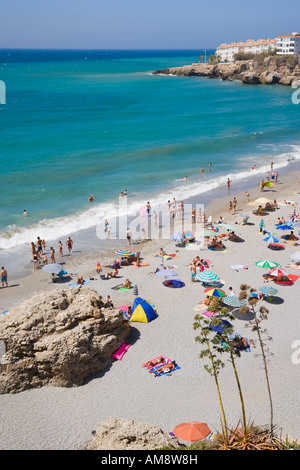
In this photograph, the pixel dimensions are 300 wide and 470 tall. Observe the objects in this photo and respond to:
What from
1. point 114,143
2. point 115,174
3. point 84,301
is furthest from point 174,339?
point 114,143

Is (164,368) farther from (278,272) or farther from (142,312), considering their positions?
(278,272)

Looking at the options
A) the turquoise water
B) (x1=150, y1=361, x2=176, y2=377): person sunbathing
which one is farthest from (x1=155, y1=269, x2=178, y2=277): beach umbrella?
the turquoise water

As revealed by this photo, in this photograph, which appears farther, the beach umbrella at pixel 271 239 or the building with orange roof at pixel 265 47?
the building with orange roof at pixel 265 47

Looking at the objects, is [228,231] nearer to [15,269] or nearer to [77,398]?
[15,269]

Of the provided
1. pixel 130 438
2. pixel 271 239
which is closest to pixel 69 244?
pixel 271 239

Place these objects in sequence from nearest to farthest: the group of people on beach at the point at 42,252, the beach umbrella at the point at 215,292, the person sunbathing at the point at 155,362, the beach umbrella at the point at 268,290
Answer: the person sunbathing at the point at 155,362 → the beach umbrella at the point at 268,290 → the beach umbrella at the point at 215,292 → the group of people on beach at the point at 42,252

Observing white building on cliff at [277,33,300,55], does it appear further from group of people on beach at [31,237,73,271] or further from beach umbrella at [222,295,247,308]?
beach umbrella at [222,295,247,308]

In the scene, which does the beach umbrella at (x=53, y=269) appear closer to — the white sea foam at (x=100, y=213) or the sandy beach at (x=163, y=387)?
the sandy beach at (x=163, y=387)

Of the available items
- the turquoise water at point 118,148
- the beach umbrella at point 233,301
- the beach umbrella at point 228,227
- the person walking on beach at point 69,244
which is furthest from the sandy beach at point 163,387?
the turquoise water at point 118,148

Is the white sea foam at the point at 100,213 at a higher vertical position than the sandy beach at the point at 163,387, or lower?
higher
